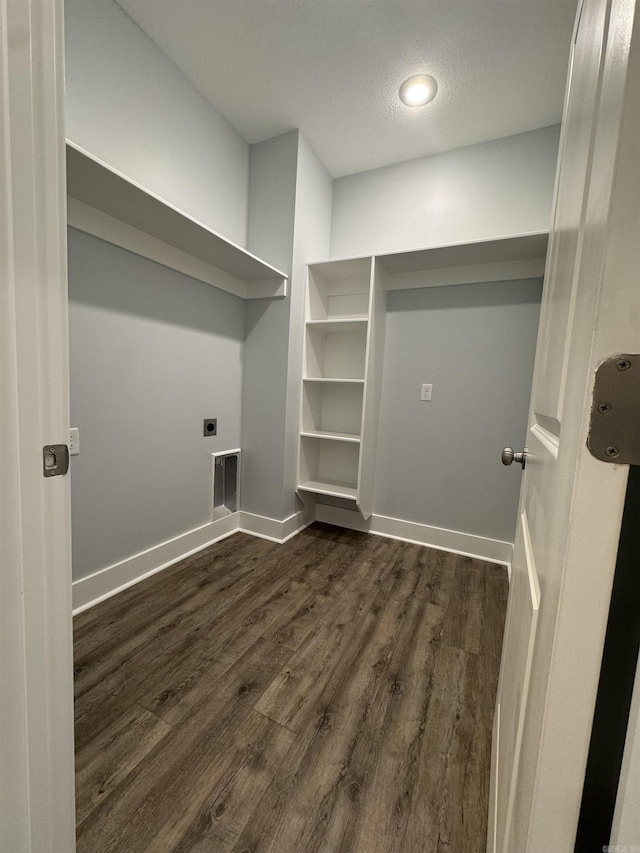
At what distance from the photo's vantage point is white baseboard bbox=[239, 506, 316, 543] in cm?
239

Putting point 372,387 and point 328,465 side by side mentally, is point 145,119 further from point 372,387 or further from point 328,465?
point 328,465

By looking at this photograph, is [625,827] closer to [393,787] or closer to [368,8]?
[393,787]

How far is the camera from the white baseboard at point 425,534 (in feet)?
7.29

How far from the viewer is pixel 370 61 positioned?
1663 mm

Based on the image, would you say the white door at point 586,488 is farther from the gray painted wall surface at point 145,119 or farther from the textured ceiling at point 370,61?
the gray painted wall surface at point 145,119

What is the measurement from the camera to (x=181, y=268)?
1.88 m

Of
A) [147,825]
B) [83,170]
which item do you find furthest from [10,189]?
[147,825]

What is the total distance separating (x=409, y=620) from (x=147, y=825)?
1176 millimetres

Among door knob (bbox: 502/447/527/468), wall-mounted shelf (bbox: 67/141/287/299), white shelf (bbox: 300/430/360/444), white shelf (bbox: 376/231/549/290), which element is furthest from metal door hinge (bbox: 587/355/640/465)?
white shelf (bbox: 300/430/360/444)

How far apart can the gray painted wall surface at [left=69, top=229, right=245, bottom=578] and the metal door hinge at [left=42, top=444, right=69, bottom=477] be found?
1.08 m

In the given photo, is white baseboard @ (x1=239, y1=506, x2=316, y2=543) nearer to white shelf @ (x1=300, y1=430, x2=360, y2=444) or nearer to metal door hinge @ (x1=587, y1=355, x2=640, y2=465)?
white shelf @ (x1=300, y1=430, x2=360, y2=444)

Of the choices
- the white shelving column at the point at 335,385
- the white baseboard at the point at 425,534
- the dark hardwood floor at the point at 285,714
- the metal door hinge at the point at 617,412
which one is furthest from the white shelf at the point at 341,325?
the metal door hinge at the point at 617,412

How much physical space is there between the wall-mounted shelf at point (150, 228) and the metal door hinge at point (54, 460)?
42.8 inches

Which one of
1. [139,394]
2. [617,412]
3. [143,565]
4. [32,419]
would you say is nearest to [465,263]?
[139,394]
